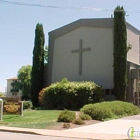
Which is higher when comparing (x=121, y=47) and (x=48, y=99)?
(x=121, y=47)

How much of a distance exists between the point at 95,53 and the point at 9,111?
14.3 m

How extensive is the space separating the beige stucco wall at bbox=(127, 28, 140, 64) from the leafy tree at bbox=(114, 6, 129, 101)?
2618 millimetres

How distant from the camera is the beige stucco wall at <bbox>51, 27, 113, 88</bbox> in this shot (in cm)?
3045

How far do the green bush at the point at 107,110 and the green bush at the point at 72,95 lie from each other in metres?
5.33

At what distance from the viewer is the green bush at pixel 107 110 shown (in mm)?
18625

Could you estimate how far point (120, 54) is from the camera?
1120 inches

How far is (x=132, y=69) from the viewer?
2922 centimetres

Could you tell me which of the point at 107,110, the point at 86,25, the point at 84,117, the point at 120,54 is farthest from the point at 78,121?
the point at 86,25

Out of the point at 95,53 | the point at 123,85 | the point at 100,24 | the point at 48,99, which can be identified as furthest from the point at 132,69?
the point at 48,99

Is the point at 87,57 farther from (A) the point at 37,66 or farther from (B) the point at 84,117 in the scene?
(B) the point at 84,117

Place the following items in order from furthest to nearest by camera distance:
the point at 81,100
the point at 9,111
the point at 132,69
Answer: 1. the point at 132,69
2. the point at 81,100
3. the point at 9,111

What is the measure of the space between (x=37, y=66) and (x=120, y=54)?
→ 1183cm

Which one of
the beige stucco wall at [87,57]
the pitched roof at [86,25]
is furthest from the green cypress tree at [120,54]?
the pitched roof at [86,25]

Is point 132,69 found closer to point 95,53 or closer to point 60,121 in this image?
point 95,53
